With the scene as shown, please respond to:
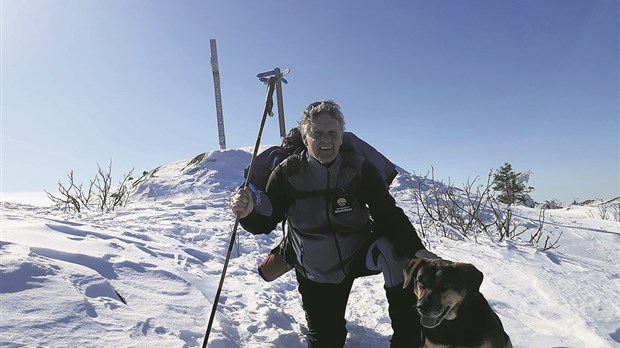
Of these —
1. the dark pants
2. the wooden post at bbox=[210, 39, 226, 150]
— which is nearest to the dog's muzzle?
the dark pants

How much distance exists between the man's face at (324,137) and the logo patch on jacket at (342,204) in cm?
26

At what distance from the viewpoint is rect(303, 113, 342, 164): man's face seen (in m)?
2.39

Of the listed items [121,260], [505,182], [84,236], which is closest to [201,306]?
[121,260]

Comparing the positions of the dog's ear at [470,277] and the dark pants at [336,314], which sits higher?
the dog's ear at [470,277]

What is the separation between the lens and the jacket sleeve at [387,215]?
2.24 meters

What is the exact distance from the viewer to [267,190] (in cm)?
262

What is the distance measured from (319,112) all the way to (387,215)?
32.7 inches

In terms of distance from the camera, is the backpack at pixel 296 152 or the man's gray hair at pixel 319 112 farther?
the backpack at pixel 296 152

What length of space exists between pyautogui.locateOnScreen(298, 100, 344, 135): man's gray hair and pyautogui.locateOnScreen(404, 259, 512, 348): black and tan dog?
46.7 inches

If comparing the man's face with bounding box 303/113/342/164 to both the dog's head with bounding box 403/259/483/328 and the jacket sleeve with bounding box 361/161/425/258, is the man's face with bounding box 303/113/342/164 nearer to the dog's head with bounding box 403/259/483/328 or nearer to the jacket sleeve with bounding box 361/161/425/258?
the jacket sleeve with bounding box 361/161/425/258

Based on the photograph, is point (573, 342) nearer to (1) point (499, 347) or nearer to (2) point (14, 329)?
(1) point (499, 347)

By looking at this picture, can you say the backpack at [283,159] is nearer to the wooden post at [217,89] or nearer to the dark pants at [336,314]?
the dark pants at [336,314]

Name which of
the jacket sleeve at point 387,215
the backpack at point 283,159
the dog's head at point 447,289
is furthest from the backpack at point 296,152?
the dog's head at point 447,289

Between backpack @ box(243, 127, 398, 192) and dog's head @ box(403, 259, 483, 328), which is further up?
backpack @ box(243, 127, 398, 192)
